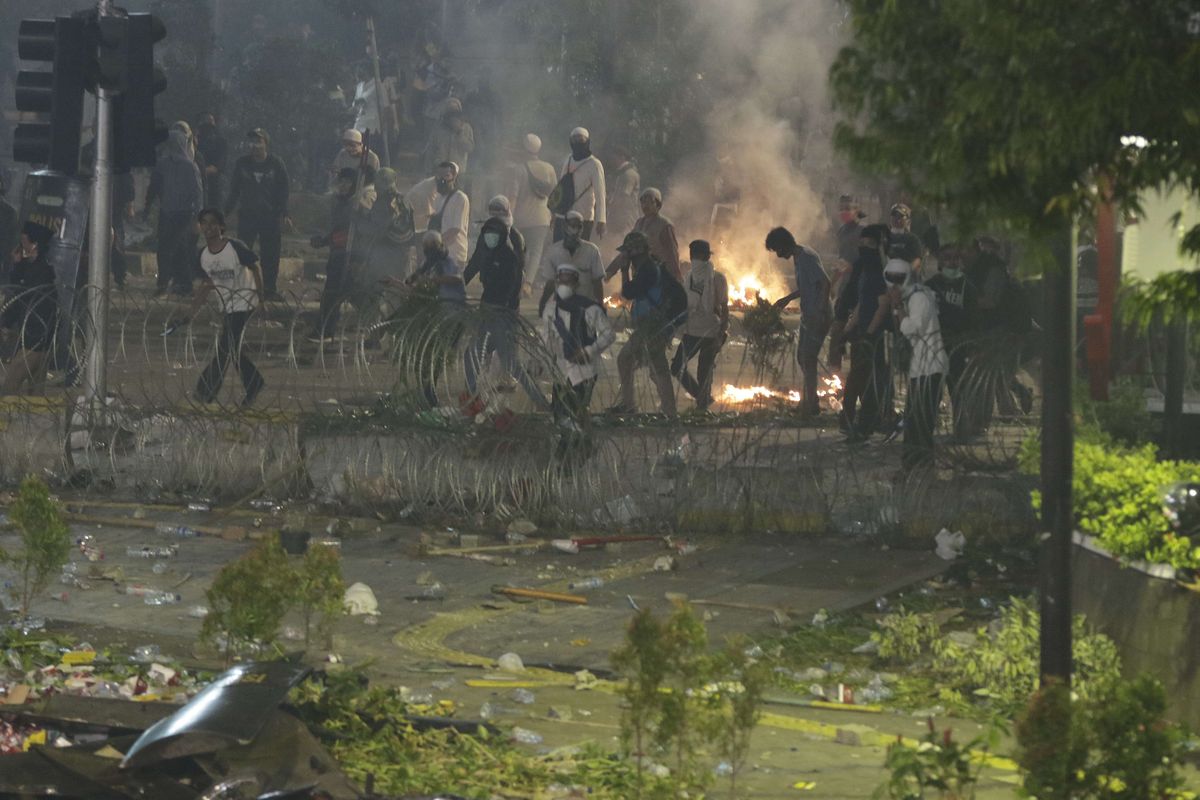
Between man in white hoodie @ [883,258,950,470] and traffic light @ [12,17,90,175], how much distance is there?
231 inches

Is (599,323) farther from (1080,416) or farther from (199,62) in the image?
(199,62)

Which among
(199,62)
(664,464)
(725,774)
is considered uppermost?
(199,62)

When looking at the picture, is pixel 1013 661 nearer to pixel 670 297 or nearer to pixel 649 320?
pixel 649 320

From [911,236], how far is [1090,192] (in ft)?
31.7

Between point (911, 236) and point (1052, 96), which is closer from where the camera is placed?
point (1052, 96)

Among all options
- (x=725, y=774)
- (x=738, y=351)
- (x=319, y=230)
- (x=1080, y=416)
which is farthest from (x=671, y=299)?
(x=319, y=230)

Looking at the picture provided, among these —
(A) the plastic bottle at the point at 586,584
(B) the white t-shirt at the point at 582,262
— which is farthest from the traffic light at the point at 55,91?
(A) the plastic bottle at the point at 586,584

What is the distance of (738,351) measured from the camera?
63.9 feet

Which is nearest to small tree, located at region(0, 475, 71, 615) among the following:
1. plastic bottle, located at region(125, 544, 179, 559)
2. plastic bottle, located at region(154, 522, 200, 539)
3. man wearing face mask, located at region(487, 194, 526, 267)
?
plastic bottle, located at region(125, 544, 179, 559)

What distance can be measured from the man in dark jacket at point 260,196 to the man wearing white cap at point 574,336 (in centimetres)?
1040

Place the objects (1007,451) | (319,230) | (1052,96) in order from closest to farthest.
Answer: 1. (1052,96)
2. (1007,451)
3. (319,230)

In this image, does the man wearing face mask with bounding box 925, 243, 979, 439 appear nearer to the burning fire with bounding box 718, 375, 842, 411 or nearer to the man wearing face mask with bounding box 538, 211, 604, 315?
the burning fire with bounding box 718, 375, 842, 411

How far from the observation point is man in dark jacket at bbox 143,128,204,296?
935 inches

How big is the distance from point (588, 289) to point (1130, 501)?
885 centimetres
